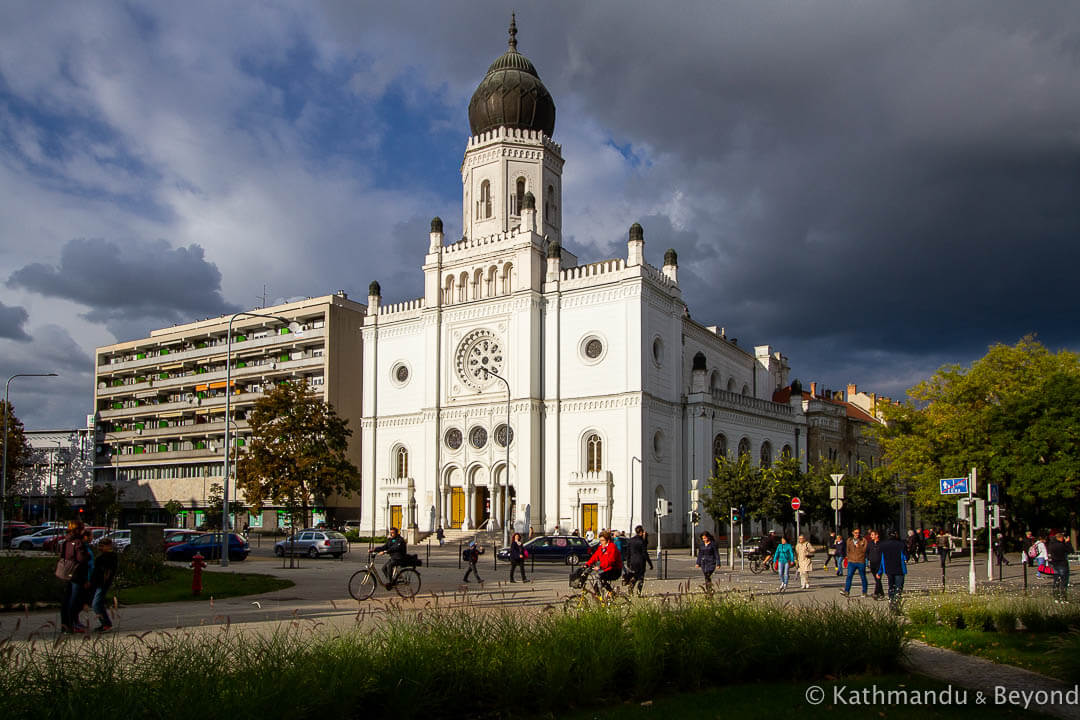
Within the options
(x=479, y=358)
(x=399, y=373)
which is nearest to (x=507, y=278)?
(x=479, y=358)

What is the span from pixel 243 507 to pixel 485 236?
30922 millimetres

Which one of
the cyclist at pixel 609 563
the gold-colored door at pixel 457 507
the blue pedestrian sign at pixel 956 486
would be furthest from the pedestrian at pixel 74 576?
the gold-colored door at pixel 457 507

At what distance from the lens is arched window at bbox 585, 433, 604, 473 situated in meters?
54.1

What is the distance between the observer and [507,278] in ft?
192

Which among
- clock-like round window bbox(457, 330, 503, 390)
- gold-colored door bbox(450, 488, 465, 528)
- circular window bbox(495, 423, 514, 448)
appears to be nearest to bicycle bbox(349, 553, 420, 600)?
circular window bbox(495, 423, 514, 448)

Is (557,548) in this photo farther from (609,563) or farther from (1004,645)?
(1004,645)

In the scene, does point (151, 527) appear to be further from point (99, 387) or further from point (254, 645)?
point (99, 387)

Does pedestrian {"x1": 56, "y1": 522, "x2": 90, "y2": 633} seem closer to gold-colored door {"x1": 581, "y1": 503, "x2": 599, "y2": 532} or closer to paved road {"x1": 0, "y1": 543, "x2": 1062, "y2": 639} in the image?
paved road {"x1": 0, "y1": 543, "x2": 1062, "y2": 639}

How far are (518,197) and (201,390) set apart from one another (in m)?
37.2

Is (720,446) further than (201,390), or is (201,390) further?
(201,390)

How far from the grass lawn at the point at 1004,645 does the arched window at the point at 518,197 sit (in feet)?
158

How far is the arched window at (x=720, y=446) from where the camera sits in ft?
193

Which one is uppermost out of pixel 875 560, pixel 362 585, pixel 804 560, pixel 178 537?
pixel 875 560

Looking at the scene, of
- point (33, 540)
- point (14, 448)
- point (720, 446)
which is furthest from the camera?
point (14, 448)
